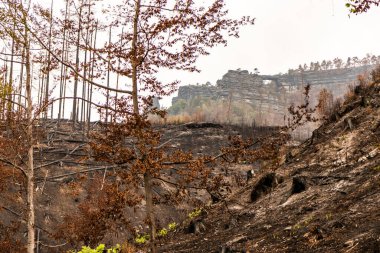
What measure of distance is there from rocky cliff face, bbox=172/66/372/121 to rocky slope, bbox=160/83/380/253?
88591 mm

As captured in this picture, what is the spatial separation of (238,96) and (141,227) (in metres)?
87.1

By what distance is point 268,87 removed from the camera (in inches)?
4510

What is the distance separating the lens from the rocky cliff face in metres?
106

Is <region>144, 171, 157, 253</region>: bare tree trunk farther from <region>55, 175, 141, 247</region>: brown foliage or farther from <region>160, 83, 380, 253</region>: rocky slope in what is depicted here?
<region>160, 83, 380, 253</region>: rocky slope

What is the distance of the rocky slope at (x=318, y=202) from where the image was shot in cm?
645

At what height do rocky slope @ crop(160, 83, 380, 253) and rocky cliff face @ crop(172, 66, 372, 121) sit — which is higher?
rocky cliff face @ crop(172, 66, 372, 121)

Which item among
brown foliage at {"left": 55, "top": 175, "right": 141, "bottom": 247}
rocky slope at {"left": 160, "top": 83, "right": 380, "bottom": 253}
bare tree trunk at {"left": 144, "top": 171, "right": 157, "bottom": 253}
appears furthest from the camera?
bare tree trunk at {"left": 144, "top": 171, "right": 157, "bottom": 253}

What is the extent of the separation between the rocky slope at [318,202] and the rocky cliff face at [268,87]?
8859 cm

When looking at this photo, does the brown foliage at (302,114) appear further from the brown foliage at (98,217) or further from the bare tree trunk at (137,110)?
the brown foliage at (98,217)

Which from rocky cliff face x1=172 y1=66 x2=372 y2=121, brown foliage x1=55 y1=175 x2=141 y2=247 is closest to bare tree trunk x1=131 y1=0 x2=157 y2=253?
brown foliage x1=55 y1=175 x2=141 y2=247

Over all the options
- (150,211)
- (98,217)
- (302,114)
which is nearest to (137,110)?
(150,211)

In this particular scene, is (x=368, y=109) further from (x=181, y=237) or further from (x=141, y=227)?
(x=141, y=227)

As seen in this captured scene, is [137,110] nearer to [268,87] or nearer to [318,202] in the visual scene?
[318,202]

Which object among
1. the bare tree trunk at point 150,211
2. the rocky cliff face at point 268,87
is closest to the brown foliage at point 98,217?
the bare tree trunk at point 150,211
